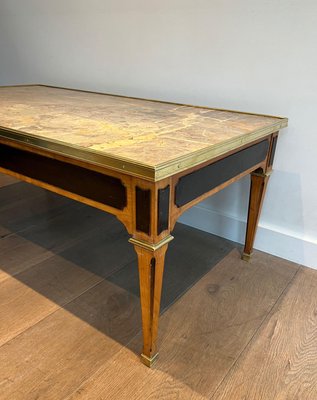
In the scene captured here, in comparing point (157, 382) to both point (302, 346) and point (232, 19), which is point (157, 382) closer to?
point (302, 346)

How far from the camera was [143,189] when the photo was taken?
2.57 feet

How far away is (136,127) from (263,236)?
2.67 ft

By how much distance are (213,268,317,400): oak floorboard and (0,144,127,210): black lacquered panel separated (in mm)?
590

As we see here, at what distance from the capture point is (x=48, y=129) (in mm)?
991

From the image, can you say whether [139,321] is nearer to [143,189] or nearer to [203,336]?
[203,336]

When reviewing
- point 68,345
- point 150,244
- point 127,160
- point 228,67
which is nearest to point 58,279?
point 68,345

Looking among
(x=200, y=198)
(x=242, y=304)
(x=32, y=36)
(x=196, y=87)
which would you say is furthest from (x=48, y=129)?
(x=32, y=36)

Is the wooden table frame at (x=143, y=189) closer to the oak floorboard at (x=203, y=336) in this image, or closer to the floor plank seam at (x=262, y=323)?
the oak floorboard at (x=203, y=336)

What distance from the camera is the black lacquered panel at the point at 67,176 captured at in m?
0.85

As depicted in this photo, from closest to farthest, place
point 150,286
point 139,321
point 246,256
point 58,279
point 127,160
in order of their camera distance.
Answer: point 127,160
point 150,286
point 139,321
point 58,279
point 246,256

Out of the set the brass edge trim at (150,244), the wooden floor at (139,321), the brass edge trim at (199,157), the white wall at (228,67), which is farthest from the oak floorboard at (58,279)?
the brass edge trim at (199,157)

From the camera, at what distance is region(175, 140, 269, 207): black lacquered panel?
0.87 meters

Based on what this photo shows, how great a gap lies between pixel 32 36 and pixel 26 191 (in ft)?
3.06

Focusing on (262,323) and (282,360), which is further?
(262,323)
